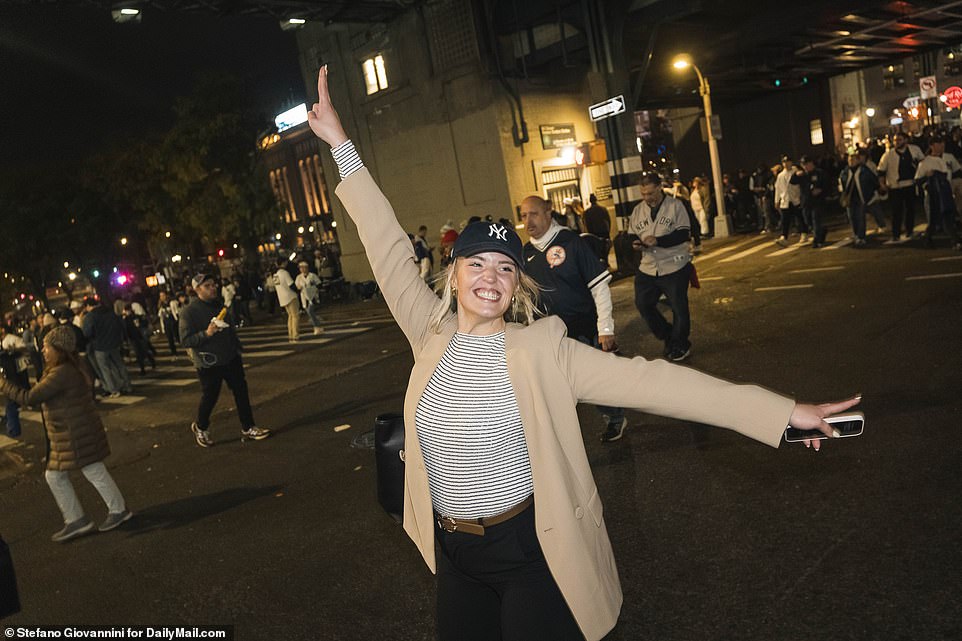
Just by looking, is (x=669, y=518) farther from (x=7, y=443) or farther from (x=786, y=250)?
(x=786, y=250)

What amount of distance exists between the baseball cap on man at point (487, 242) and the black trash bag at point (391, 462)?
756 millimetres

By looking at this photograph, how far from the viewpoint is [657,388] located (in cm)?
208

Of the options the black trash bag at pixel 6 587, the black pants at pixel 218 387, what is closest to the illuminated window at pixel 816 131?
the black pants at pixel 218 387

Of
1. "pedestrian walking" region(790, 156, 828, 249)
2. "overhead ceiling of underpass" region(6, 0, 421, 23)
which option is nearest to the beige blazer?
"pedestrian walking" region(790, 156, 828, 249)

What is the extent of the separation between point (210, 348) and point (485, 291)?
6.50m

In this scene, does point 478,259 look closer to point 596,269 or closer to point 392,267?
point 392,267

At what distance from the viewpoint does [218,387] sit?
830 centimetres

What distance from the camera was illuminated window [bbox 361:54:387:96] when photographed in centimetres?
2548

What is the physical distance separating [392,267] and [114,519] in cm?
499

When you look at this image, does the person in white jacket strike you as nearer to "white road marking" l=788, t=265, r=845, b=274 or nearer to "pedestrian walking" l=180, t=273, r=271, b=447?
"white road marking" l=788, t=265, r=845, b=274

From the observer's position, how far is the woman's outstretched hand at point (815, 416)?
1951mm

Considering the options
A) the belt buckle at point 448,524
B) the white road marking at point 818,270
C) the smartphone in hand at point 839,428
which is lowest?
the white road marking at point 818,270

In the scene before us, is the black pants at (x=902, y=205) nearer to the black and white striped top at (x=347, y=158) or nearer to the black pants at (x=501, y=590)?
the black and white striped top at (x=347, y=158)

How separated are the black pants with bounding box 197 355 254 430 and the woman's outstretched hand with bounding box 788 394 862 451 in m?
7.29
